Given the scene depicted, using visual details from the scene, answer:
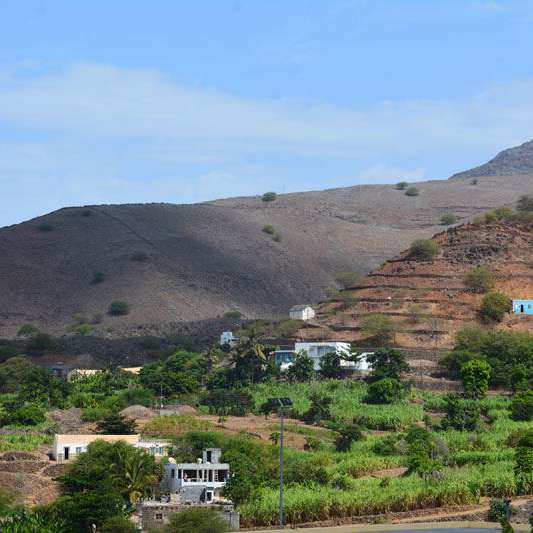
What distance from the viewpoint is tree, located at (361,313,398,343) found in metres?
129

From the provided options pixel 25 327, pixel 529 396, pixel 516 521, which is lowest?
pixel 516 521

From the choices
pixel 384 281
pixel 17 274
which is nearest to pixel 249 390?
pixel 384 281

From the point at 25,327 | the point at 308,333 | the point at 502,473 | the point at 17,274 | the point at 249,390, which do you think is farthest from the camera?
the point at 17,274

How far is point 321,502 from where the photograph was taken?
79.2 m

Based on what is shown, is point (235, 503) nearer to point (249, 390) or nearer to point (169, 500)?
point (169, 500)

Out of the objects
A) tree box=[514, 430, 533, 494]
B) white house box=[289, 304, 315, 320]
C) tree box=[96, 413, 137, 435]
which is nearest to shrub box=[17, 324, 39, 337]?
white house box=[289, 304, 315, 320]

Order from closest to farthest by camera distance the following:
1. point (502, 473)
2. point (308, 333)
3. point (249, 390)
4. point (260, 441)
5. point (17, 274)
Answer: point (502, 473) < point (260, 441) < point (249, 390) < point (308, 333) < point (17, 274)

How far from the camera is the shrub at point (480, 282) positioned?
436 ft

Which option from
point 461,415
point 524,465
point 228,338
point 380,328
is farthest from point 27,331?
point 524,465

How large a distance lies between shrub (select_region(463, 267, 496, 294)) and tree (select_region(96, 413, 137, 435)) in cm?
4500

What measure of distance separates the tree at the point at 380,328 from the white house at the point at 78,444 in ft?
131

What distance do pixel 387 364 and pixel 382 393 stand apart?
8.49m

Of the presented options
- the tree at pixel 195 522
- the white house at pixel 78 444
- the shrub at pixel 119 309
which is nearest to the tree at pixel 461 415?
the white house at pixel 78 444

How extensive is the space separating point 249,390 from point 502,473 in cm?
3346
